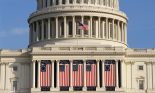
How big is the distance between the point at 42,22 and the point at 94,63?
20.2 metres

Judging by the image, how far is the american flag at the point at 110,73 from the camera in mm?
146250

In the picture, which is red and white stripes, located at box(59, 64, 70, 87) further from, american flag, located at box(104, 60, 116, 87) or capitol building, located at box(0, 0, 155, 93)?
american flag, located at box(104, 60, 116, 87)

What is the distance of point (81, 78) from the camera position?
481 ft

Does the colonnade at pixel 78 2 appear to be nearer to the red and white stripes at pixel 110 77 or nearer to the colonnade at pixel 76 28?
the colonnade at pixel 76 28

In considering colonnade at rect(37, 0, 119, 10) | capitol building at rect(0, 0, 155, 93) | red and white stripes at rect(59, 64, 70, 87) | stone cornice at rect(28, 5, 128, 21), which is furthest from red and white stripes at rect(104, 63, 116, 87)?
colonnade at rect(37, 0, 119, 10)

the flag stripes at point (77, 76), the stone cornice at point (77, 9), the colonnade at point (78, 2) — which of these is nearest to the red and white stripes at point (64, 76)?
the flag stripes at point (77, 76)

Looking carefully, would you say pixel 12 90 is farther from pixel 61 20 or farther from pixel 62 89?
pixel 61 20

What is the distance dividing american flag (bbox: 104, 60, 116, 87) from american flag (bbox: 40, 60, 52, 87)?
10.2 metres

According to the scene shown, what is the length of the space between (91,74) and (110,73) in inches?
135

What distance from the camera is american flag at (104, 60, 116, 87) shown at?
146250 mm

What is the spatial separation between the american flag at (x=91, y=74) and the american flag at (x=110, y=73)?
2063mm

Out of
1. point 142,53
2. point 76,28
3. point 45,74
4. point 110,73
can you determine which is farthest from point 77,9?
point 110,73

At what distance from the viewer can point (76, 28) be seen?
16012 cm

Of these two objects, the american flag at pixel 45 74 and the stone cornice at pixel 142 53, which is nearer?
the american flag at pixel 45 74
